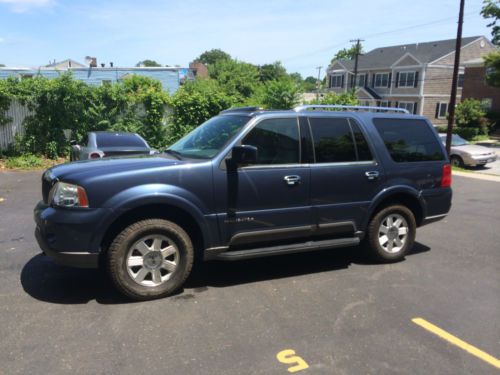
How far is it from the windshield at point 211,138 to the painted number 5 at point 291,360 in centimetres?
211

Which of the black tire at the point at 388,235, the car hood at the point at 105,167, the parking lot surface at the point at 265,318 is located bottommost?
the parking lot surface at the point at 265,318

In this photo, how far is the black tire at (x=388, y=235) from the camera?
5.36m

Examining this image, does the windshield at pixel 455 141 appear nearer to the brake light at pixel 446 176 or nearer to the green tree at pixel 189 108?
the green tree at pixel 189 108

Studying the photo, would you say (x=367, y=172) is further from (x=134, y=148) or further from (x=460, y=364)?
(x=134, y=148)

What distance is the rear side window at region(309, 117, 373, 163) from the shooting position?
4961mm

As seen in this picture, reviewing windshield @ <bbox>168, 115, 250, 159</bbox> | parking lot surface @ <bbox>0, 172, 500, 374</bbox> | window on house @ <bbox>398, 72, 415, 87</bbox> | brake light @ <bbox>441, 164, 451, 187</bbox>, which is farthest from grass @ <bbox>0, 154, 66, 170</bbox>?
window on house @ <bbox>398, 72, 415, 87</bbox>

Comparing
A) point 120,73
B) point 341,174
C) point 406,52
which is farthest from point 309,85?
point 406,52

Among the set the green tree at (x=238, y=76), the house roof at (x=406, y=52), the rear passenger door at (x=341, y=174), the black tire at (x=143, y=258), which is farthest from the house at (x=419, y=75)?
the black tire at (x=143, y=258)

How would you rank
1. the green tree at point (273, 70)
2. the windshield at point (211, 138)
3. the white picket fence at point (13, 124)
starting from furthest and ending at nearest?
1. the green tree at point (273, 70)
2. the white picket fence at point (13, 124)
3. the windshield at point (211, 138)

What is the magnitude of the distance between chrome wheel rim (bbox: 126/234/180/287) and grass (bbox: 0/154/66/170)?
10978 millimetres

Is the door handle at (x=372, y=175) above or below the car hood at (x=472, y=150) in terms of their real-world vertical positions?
above

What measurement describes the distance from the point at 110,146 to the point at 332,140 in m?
6.51

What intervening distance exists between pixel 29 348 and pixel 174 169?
6.45 feet

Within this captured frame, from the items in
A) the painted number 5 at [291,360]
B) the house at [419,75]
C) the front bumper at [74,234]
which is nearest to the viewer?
the painted number 5 at [291,360]
